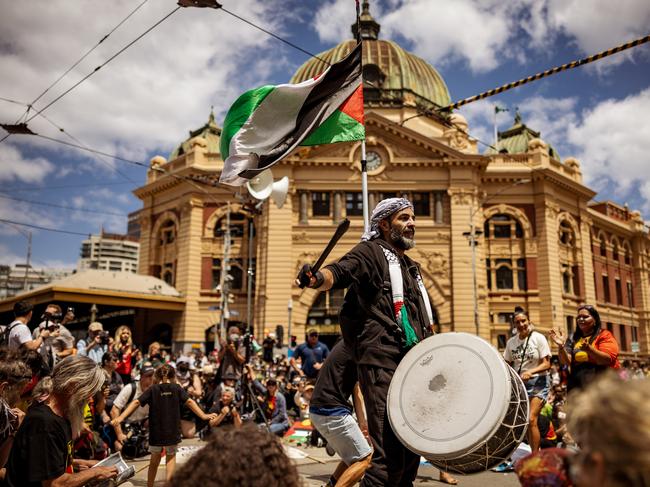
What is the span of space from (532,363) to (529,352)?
0.49ft

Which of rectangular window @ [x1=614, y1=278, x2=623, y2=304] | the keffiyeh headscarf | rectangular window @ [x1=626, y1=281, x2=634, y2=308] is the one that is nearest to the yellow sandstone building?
rectangular window @ [x1=614, y1=278, x2=623, y2=304]

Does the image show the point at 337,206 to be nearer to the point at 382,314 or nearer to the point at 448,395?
the point at 382,314

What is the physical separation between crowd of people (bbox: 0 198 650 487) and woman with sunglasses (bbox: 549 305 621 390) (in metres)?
0.02

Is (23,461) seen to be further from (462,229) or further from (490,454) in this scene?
(462,229)

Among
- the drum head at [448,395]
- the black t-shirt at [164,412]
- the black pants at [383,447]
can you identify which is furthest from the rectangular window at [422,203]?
the drum head at [448,395]

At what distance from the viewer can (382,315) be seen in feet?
13.1

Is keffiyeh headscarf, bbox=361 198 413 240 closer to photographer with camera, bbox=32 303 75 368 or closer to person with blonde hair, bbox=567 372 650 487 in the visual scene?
person with blonde hair, bbox=567 372 650 487

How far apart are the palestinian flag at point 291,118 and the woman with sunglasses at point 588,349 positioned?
3591 mm

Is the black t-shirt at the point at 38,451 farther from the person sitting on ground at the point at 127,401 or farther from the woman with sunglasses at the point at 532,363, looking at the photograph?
the woman with sunglasses at the point at 532,363

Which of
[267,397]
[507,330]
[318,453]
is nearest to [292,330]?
[507,330]

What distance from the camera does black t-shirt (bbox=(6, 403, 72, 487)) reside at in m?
3.27

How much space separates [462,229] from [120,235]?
139 metres

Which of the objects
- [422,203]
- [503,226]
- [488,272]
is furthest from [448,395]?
[503,226]

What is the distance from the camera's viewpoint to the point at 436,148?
3453 centimetres
